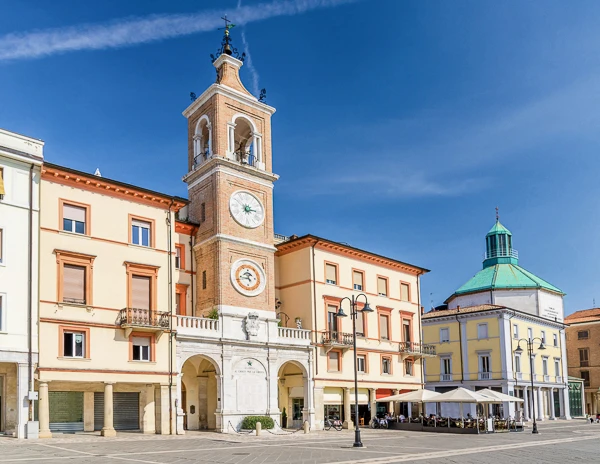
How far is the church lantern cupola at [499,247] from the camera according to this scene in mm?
82688

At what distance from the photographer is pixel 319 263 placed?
5025cm

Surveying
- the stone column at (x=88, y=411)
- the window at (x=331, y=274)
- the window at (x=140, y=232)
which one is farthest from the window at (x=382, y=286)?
the stone column at (x=88, y=411)

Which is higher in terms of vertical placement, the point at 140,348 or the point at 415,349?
the point at 140,348

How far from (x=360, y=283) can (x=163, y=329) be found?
20.0 meters

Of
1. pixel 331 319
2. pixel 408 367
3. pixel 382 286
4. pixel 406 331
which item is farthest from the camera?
pixel 406 331

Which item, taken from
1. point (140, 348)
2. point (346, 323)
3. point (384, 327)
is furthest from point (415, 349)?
point (140, 348)

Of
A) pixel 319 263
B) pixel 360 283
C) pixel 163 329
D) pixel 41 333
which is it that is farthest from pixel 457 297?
pixel 41 333

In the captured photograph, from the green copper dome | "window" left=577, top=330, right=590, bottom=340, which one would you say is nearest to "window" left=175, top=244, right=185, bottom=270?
the green copper dome

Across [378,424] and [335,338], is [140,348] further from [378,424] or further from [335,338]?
[378,424]

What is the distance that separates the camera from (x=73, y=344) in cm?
3534

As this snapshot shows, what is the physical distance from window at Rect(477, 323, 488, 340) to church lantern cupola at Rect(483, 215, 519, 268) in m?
16.1

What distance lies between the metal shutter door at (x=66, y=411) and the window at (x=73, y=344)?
3301mm

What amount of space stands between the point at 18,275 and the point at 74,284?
3288 millimetres

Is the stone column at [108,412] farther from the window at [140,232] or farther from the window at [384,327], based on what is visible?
the window at [384,327]
